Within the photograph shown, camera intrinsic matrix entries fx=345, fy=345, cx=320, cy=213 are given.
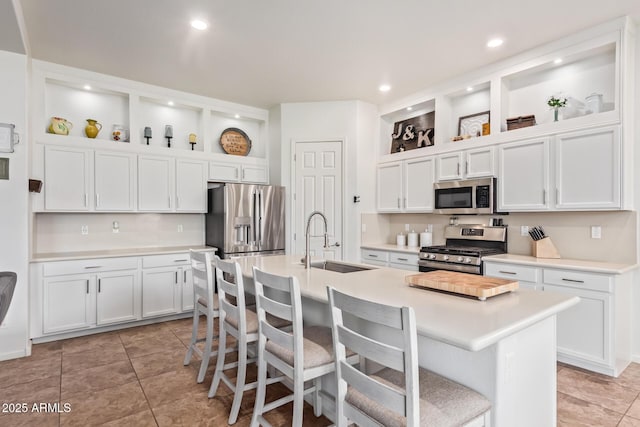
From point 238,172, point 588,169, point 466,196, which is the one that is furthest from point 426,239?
point 238,172

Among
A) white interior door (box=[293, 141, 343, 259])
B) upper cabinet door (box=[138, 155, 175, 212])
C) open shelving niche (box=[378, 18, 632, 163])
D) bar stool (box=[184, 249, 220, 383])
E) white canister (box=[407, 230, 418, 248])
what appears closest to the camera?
bar stool (box=[184, 249, 220, 383])

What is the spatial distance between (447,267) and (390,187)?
5.08 ft

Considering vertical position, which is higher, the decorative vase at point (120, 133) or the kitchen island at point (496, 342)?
the decorative vase at point (120, 133)

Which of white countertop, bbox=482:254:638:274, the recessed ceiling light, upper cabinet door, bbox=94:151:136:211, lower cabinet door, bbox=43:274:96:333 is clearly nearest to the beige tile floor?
lower cabinet door, bbox=43:274:96:333

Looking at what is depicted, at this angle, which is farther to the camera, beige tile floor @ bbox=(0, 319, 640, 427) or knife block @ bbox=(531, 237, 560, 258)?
knife block @ bbox=(531, 237, 560, 258)

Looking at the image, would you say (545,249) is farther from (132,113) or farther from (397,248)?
(132,113)

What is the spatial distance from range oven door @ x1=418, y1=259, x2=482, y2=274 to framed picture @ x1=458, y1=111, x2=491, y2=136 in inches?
62.4

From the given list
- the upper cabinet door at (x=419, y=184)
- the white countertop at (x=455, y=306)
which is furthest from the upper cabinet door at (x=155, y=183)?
the upper cabinet door at (x=419, y=184)

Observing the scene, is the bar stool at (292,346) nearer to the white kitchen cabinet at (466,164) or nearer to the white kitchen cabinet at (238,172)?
the white kitchen cabinet at (466,164)

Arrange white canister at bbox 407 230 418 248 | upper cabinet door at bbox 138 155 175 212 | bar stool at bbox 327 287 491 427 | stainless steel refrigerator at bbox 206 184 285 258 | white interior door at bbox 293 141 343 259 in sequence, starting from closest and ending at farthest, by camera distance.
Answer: bar stool at bbox 327 287 491 427
upper cabinet door at bbox 138 155 175 212
stainless steel refrigerator at bbox 206 184 285 258
white canister at bbox 407 230 418 248
white interior door at bbox 293 141 343 259

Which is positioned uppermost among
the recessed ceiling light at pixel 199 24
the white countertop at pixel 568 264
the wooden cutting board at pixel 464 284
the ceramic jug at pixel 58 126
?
the recessed ceiling light at pixel 199 24

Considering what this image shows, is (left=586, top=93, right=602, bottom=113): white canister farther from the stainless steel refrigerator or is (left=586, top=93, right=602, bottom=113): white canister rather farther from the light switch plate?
the light switch plate

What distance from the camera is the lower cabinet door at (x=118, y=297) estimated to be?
12.2ft

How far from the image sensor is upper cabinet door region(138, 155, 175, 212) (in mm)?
4227
